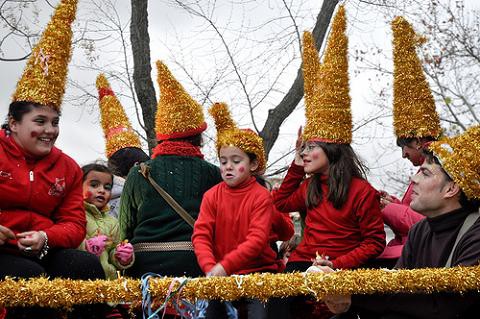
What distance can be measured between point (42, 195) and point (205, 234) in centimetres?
107

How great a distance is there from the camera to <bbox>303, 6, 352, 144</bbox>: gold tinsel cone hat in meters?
4.97

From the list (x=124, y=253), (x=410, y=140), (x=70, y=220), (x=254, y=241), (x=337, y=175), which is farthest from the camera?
(x=410, y=140)

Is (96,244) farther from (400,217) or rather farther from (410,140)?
(410,140)

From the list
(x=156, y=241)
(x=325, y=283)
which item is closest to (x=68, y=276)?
(x=156, y=241)

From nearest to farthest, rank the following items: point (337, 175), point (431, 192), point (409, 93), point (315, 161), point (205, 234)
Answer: point (431, 192) < point (205, 234) < point (337, 175) < point (315, 161) < point (409, 93)

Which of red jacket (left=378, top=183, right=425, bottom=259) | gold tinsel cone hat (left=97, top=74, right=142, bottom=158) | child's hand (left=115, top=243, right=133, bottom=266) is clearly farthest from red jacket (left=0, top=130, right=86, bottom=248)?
gold tinsel cone hat (left=97, top=74, right=142, bottom=158)

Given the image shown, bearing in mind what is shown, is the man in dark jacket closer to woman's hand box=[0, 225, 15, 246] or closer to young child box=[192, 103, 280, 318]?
young child box=[192, 103, 280, 318]

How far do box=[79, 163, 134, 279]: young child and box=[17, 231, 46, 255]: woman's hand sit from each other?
96 centimetres

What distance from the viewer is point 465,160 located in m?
3.66

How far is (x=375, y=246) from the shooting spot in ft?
14.8

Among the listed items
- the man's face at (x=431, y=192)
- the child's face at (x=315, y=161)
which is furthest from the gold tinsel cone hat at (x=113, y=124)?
the man's face at (x=431, y=192)

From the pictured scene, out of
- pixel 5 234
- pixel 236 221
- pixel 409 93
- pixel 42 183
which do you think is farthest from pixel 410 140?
pixel 5 234

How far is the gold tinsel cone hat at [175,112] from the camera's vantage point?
498 centimetres

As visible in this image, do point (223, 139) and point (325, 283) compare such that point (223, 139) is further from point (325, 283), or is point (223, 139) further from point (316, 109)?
point (325, 283)
